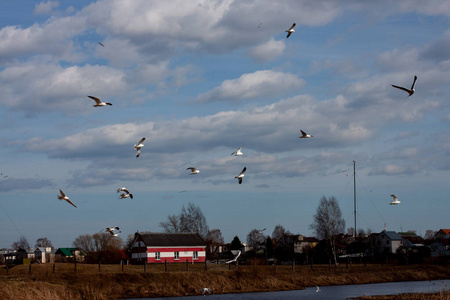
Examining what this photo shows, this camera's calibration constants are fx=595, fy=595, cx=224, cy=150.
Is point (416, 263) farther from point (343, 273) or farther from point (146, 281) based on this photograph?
point (146, 281)

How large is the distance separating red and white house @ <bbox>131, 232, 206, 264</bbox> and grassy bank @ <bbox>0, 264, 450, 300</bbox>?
59.3 feet

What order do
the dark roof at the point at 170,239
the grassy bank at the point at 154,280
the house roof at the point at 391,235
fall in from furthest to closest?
the house roof at the point at 391,235 → the dark roof at the point at 170,239 → the grassy bank at the point at 154,280

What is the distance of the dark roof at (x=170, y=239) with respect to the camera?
92.1 m

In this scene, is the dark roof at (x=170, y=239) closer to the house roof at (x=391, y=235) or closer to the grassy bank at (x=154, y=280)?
the grassy bank at (x=154, y=280)

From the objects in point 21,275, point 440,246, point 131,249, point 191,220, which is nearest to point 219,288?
point 21,275

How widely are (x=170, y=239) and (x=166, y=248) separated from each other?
2.18 meters

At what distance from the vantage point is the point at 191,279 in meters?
62.8

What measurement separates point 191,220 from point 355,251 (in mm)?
39324

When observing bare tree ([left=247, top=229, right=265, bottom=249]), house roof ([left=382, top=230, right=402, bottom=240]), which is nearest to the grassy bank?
house roof ([left=382, top=230, right=402, bottom=240])

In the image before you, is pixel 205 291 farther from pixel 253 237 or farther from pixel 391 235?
pixel 253 237

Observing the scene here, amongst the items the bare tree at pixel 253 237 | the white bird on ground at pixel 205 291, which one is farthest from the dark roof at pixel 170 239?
the bare tree at pixel 253 237

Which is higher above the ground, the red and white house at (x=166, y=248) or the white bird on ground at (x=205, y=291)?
the red and white house at (x=166, y=248)

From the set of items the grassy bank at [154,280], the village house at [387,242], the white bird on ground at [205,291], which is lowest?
the white bird on ground at [205,291]

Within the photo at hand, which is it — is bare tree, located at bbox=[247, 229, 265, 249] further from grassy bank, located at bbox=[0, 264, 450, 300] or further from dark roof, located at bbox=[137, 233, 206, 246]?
grassy bank, located at bbox=[0, 264, 450, 300]
